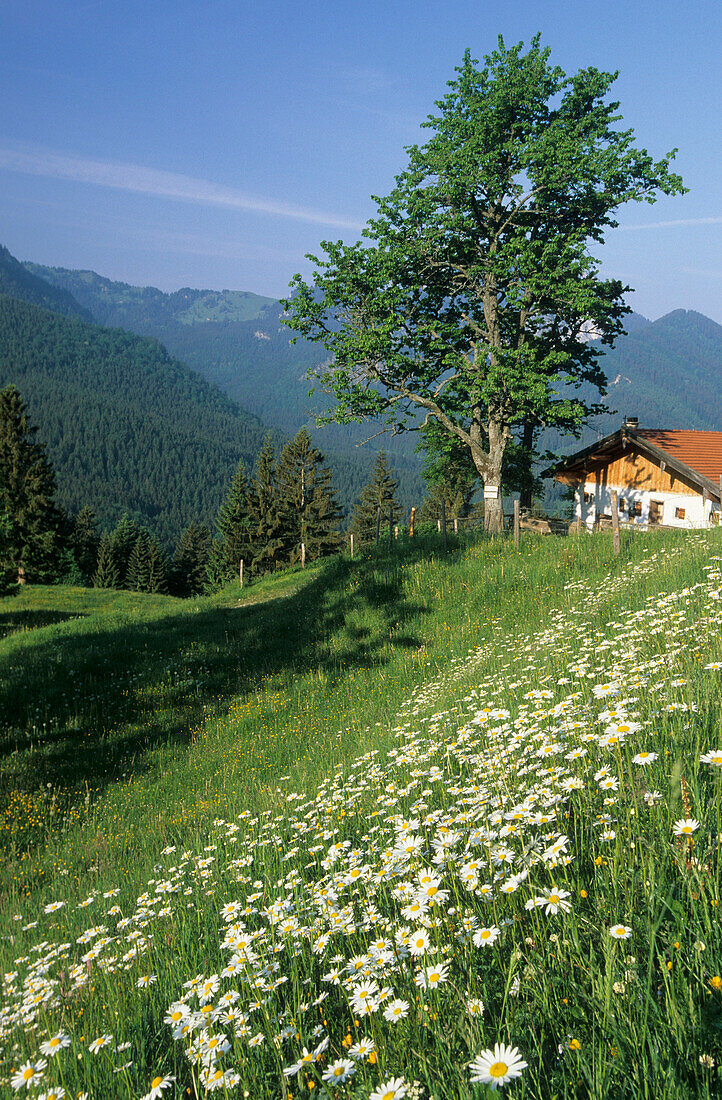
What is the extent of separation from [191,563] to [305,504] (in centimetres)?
4907

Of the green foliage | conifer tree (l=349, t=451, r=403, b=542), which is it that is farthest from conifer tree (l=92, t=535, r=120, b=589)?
conifer tree (l=349, t=451, r=403, b=542)

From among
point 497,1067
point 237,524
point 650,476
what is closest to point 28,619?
point 497,1067

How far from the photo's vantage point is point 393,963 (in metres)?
2.73

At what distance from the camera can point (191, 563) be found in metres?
105

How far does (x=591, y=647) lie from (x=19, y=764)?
1189 centimetres

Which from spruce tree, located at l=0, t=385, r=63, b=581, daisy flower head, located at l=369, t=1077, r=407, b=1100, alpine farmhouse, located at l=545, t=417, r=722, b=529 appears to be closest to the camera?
daisy flower head, located at l=369, t=1077, r=407, b=1100

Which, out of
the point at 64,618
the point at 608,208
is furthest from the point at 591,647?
the point at 64,618

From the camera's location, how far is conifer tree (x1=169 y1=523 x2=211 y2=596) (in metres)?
94.1

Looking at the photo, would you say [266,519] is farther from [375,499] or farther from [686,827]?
[686,827]

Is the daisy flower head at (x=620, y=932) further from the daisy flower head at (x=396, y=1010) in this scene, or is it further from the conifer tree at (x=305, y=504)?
the conifer tree at (x=305, y=504)

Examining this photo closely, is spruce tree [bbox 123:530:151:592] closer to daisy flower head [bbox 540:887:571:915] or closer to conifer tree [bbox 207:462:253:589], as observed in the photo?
conifer tree [bbox 207:462:253:589]

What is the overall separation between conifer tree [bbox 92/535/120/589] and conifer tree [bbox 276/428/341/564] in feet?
106

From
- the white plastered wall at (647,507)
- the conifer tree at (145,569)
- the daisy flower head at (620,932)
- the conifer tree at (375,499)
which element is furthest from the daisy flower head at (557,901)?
the conifer tree at (145,569)

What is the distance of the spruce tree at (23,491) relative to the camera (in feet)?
167
